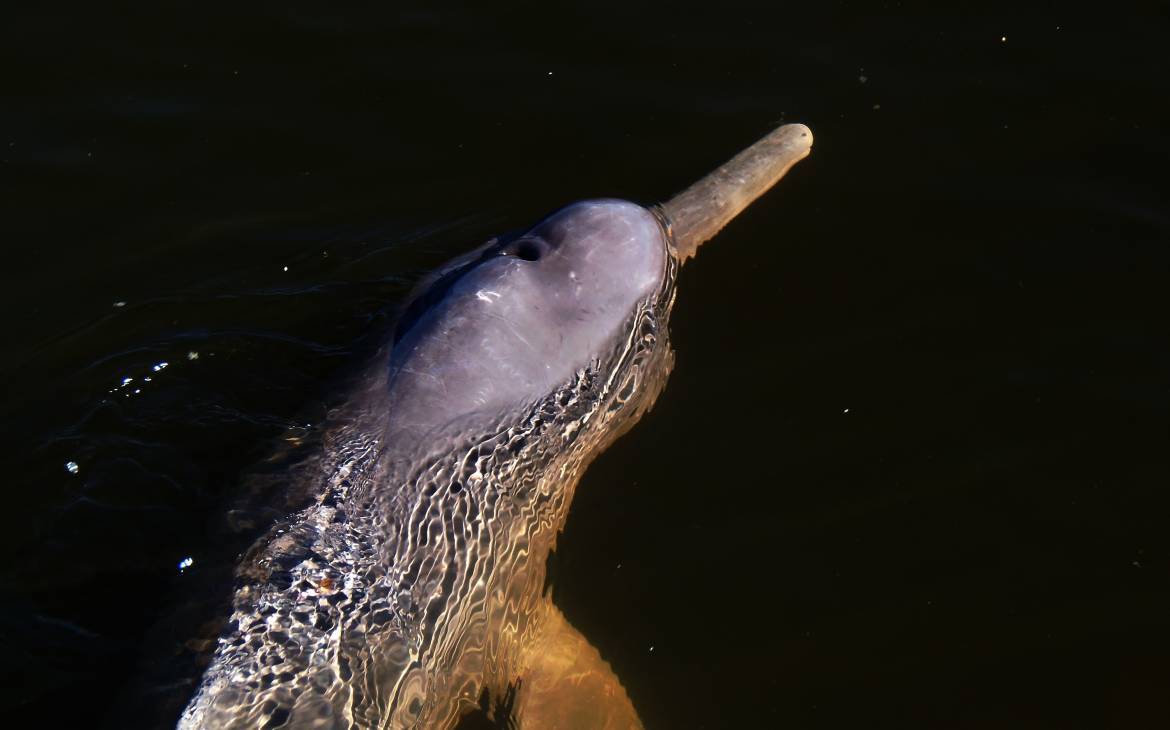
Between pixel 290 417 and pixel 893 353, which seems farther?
pixel 893 353

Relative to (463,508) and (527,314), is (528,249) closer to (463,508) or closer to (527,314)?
(527,314)

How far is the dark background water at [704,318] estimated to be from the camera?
17.8ft

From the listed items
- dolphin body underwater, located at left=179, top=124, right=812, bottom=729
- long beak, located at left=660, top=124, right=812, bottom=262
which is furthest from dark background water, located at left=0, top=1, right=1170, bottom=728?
long beak, located at left=660, top=124, right=812, bottom=262

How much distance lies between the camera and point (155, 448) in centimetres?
586

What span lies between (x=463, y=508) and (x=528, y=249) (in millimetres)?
1258

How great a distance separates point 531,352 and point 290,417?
4.39 ft

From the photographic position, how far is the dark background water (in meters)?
5.42

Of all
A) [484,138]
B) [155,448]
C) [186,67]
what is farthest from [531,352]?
[186,67]

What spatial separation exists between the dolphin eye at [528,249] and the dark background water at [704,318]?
3.24 ft

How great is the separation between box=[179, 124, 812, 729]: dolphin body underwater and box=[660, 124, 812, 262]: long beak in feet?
1.00

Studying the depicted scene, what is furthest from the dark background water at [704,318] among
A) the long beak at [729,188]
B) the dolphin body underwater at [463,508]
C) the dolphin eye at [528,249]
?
the dolphin eye at [528,249]

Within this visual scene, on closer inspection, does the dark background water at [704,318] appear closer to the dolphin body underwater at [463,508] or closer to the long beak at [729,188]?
the dolphin body underwater at [463,508]

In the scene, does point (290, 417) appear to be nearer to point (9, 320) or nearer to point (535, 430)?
point (535, 430)

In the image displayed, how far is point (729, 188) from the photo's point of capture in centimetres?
620
